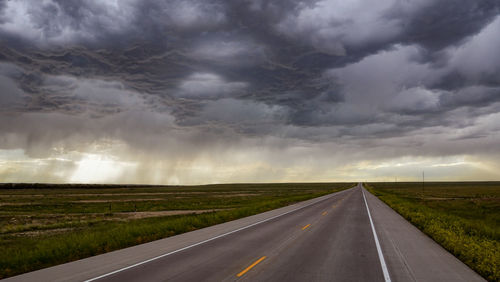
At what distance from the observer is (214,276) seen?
8.12m

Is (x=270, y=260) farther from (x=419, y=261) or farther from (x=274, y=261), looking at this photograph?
(x=419, y=261)

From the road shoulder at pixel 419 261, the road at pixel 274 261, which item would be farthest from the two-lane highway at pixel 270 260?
the road shoulder at pixel 419 261

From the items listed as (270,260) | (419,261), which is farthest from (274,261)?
(419,261)

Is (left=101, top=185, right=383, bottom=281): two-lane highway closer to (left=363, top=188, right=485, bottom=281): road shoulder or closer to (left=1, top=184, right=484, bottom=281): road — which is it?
(left=1, top=184, right=484, bottom=281): road

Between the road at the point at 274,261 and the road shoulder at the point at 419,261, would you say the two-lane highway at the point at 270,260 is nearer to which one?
the road at the point at 274,261

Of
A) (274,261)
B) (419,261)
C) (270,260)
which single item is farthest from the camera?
(419,261)

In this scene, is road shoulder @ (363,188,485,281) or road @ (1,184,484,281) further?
road shoulder @ (363,188,485,281)

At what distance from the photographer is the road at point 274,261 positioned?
8289 mm

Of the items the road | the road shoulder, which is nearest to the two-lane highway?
the road

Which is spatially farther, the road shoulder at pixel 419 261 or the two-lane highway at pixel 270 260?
the road shoulder at pixel 419 261

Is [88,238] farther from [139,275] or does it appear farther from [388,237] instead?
[388,237]

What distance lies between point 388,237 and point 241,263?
327 inches

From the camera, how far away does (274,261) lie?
9.72m

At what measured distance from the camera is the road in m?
8.29
